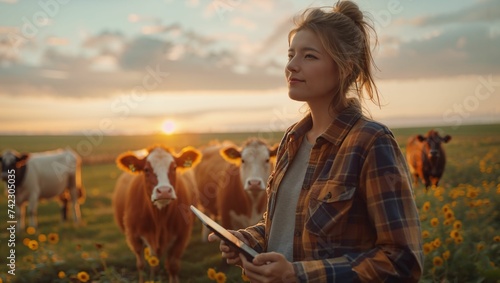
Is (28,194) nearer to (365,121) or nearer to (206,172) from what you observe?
(206,172)

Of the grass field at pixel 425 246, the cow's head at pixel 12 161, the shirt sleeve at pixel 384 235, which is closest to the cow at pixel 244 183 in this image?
the grass field at pixel 425 246

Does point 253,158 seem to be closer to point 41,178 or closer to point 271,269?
point 271,269

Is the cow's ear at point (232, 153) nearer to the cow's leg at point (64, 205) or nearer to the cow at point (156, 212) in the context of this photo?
the cow at point (156, 212)

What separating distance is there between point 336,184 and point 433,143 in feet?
34.1

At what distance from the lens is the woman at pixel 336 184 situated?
64.9 inches

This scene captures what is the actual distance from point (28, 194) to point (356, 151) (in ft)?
39.1

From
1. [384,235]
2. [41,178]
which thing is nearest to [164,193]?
[384,235]

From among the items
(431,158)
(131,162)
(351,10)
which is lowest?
(131,162)

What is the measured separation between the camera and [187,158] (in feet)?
20.2

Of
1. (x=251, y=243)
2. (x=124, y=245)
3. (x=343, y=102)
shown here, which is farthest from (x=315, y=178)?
(x=124, y=245)

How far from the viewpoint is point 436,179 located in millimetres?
11211

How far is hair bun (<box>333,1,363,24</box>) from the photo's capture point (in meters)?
2.01

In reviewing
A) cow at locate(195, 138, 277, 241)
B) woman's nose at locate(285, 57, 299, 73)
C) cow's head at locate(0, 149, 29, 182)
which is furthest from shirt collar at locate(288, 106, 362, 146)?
cow's head at locate(0, 149, 29, 182)

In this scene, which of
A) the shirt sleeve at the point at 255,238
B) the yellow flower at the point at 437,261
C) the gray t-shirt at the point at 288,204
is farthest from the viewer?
the yellow flower at the point at 437,261
